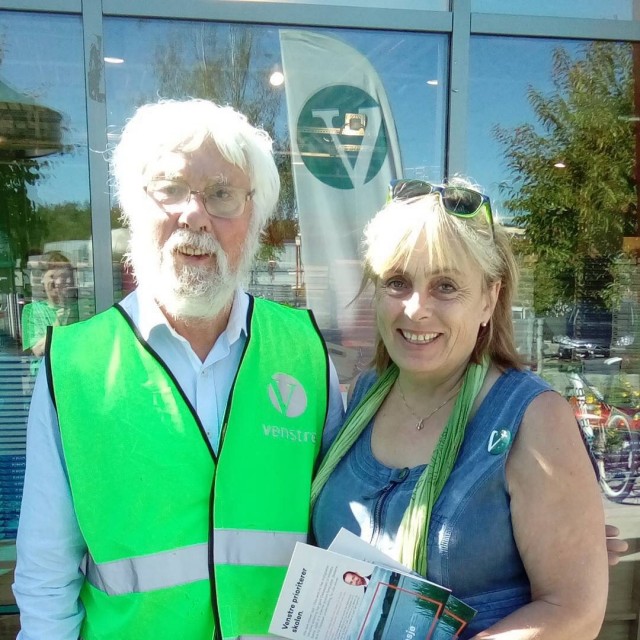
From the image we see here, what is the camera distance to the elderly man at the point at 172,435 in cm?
131

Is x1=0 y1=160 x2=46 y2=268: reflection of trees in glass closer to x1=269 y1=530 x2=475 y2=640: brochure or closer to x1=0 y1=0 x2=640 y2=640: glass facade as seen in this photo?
x1=0 y1=0 x2=640 y2=640: glass facade

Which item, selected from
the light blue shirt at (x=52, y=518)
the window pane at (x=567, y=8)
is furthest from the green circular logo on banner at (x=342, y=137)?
the light blue shirt at (x=52, y=518)

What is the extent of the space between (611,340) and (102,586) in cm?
341

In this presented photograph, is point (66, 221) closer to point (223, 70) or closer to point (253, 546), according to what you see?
point (223, 70)

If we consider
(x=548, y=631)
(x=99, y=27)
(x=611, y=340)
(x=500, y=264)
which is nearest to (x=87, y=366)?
(x=500, y=264)

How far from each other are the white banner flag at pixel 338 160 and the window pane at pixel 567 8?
71cm

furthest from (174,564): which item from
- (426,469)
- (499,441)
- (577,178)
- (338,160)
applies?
(577,178)

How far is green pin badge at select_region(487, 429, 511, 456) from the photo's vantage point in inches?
46.8

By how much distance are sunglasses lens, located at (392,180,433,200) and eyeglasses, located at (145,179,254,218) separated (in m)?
0.41

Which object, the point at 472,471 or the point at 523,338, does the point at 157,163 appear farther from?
the point at 523,338

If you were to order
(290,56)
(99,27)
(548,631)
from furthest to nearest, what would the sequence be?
(290,56)
(99,27)
(548,631)

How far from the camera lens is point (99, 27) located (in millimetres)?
2658

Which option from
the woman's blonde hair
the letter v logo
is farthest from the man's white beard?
the woman's blonde hair

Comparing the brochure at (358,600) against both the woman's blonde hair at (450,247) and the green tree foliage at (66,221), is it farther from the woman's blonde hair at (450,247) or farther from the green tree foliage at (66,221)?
the green tree foliage at (66,221)
